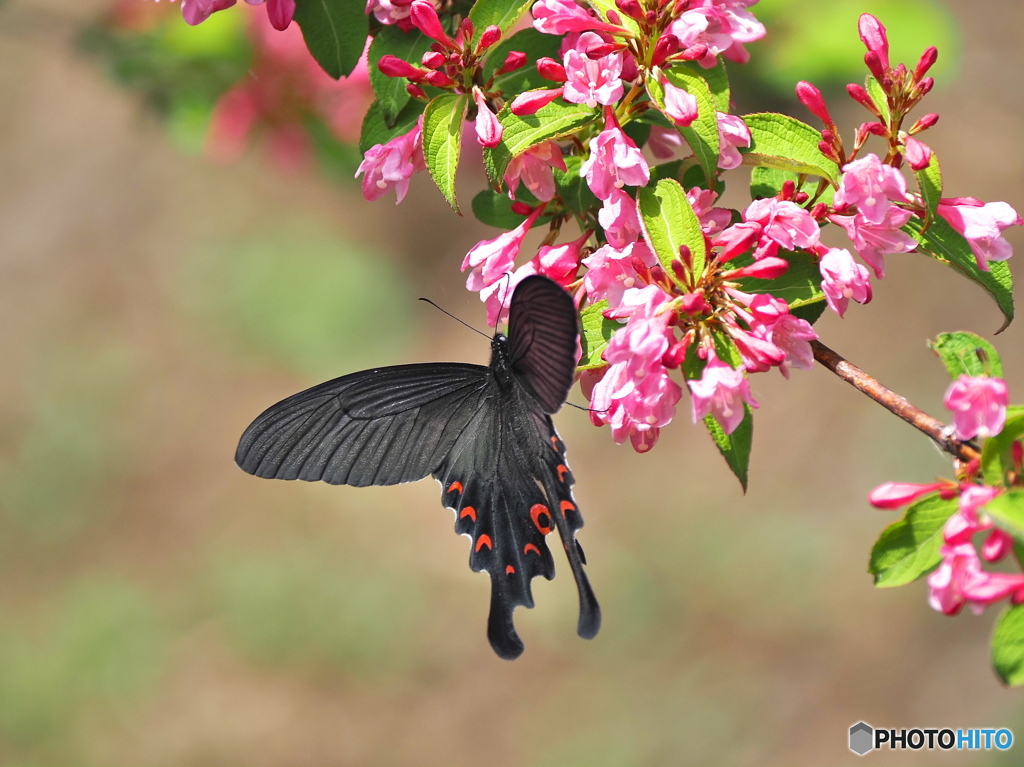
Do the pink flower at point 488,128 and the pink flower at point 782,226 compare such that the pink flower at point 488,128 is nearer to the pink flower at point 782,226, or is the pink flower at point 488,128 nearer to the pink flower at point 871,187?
the pink flower at point 782,226

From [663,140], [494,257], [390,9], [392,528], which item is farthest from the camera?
[392,528]

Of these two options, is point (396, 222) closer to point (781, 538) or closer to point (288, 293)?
point (288, 293)

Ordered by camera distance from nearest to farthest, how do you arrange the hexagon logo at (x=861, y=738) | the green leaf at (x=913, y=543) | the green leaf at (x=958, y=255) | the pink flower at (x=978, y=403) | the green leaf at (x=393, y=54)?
the pink flower at (x=978, y=403) < the green leaf at (x=913, y=543) < the green leaf at (x=958, y=255) < the green leaf at (x=393, y=54) < the hexagon logo at (x=861, y=738)

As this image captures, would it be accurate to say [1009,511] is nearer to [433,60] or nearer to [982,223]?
[982,223]

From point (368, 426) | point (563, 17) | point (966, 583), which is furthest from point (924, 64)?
point (368, 426)

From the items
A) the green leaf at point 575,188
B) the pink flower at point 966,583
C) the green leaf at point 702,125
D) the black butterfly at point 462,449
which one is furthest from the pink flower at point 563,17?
the pink flower at point 966,583

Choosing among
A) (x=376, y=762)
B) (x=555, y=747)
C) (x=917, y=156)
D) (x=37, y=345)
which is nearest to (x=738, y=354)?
(x=917, y=156)
